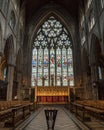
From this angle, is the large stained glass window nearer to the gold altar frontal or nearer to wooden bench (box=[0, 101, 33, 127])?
the gold altar frontal

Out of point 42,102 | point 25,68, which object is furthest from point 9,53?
point 42,102

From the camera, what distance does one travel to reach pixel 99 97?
17734 mm

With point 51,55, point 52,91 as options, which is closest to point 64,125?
point 52,91

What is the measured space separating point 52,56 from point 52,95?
9.02 meters

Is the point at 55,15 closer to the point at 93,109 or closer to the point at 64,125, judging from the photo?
the point at 93,109

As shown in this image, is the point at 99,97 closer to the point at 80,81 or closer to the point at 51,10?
the point at 80,81

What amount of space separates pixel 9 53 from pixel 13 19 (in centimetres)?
517

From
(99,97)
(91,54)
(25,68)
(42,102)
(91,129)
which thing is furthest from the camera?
(25,68)

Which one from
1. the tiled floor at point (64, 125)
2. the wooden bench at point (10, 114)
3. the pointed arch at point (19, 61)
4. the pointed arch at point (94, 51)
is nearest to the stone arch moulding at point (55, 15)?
the pointed arch at point (19, 61)

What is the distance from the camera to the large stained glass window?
86.6ft

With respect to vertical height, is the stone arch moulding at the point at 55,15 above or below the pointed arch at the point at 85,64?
above

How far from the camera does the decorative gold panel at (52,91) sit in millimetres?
22166

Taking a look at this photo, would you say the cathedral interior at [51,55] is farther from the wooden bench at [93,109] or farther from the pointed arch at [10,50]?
the wooden bench at [93,109]

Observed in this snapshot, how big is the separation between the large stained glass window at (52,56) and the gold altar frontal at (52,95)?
223 centimetres
